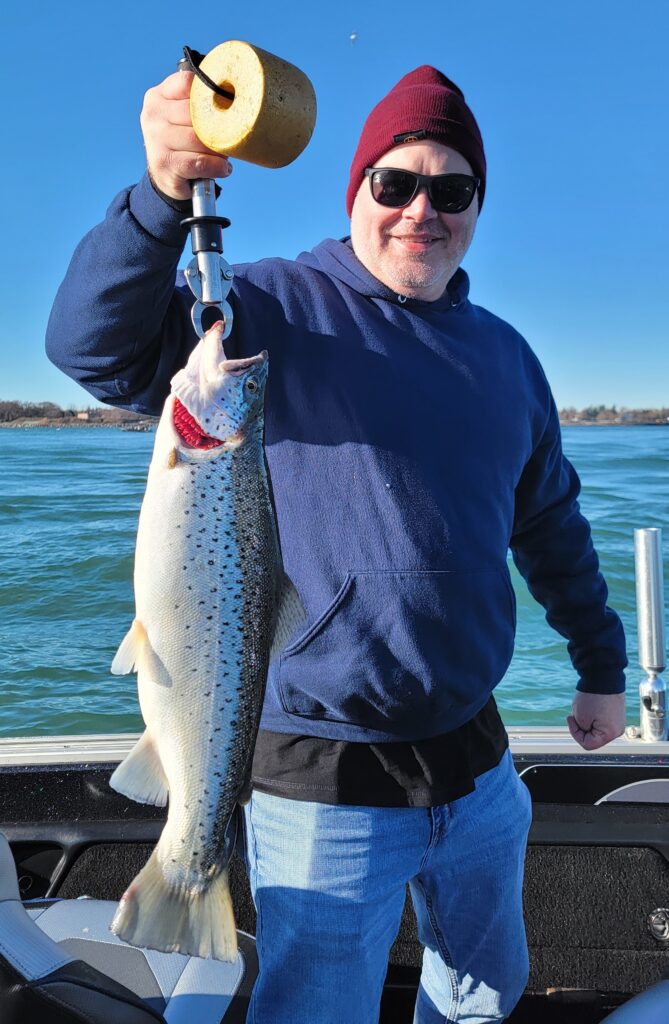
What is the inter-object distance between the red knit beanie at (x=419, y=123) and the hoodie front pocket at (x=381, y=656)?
107 cm

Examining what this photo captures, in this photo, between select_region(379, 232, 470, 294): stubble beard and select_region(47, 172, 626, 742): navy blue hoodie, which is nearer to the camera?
select_region(47, 172, 626, 742): navy blue hoodie

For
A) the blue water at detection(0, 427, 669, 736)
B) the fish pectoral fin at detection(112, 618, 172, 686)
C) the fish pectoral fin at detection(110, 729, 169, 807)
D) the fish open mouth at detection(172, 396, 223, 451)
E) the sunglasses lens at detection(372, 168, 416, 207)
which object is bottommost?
the blue water at detection(0, 427, 669, 736)

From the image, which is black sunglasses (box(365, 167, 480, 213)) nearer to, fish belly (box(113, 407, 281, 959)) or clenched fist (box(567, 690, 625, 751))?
fish belly (box(113, 407, 281, 959))

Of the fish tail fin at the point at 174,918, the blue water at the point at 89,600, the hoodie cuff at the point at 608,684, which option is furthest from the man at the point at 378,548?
the blue water at the point at 89,600

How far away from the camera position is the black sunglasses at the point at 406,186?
209 centimetres

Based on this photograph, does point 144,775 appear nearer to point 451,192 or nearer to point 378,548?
point 378,548

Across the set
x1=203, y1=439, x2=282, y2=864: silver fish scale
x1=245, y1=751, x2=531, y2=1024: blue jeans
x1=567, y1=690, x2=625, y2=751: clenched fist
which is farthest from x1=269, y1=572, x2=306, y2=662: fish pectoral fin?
x1=567, y1=690, x2=625, y2=751: clenched fist

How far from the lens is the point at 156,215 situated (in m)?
1.51

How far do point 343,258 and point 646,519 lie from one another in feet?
40.5

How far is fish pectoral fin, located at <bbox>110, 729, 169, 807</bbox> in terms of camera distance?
5.12 feet

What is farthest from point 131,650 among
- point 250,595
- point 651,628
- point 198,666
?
point 651,628

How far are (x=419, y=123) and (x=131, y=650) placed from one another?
58.4 inches

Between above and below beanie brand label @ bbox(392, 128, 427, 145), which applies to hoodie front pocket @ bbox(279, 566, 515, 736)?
below

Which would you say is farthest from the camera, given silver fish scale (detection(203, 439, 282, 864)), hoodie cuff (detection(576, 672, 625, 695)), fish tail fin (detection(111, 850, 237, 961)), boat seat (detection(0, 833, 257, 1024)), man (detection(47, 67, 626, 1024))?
hoodie cuff (detection(576, 672, 625, 695))
